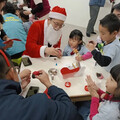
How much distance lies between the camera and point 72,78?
1.36 meters

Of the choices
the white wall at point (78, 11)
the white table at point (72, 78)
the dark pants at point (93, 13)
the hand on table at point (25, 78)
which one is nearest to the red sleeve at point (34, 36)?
the white table at point (72, 78)

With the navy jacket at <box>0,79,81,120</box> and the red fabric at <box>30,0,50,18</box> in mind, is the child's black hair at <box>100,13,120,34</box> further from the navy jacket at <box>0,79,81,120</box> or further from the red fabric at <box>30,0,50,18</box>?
the red fabric at <box>30,0,50,18</box>

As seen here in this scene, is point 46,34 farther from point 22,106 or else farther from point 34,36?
point 22,106

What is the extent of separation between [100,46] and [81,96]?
65 centimetres

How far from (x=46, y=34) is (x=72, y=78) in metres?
0.77

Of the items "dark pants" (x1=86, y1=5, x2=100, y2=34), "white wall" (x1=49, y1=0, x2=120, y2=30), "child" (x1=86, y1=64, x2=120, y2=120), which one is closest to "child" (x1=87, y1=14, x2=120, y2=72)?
"child" (x1=86, y1=64, x2=120, y2=120)

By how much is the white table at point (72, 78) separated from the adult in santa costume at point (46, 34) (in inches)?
4.2

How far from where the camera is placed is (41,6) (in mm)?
2639

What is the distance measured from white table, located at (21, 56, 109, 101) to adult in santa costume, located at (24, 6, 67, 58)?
106 mm

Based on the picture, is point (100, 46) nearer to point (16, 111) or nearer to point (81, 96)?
point (81, 96)

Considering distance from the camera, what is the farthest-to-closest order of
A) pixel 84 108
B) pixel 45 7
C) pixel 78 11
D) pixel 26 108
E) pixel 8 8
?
pixel 78 11
pixel 45 7
pixel 8 8
pixel 84 108
pixel 26 108

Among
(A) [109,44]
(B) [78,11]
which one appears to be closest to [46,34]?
(A) [109,44]

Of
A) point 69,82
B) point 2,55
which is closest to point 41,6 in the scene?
point 69,82

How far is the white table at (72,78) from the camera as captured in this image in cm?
123
